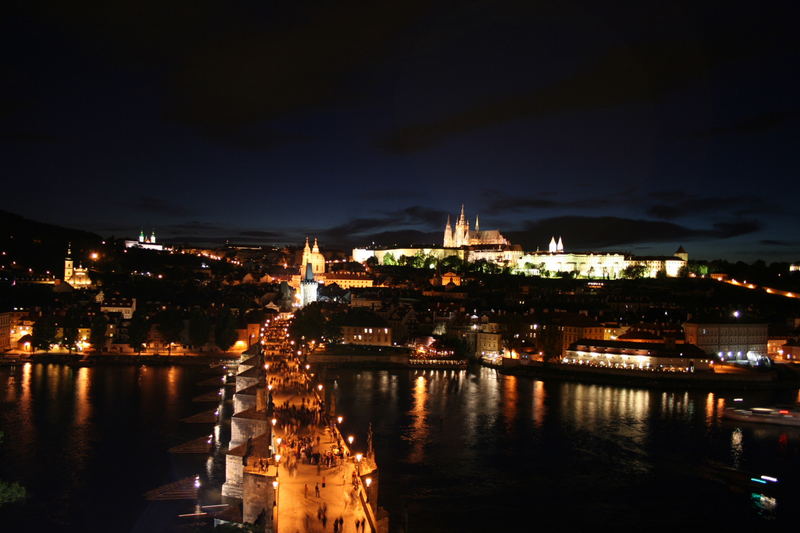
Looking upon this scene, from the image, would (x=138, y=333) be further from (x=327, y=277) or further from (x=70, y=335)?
(x=327, y=277)

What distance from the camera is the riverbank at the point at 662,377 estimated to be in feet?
81.3

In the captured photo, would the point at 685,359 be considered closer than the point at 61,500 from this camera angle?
No

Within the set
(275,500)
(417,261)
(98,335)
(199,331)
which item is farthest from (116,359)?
(417,261)

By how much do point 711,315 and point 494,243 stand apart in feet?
162

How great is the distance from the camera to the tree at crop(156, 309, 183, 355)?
28.7m

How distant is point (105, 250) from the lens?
57.4 meters

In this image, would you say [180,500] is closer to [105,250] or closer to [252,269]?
[105,250]

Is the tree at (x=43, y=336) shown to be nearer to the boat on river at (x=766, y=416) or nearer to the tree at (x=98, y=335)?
the tree at (x=98, y=335)

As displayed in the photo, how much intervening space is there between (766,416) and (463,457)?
9149 mm

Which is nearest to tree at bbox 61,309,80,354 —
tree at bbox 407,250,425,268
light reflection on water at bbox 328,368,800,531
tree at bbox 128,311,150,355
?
tree at bbox 128,311,150,355

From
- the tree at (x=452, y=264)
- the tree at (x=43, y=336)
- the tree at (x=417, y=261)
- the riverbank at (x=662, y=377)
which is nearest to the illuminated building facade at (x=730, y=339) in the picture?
the riverbank at (x=662, y=377)

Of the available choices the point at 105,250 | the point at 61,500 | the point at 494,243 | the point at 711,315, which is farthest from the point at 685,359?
the point at 494,243

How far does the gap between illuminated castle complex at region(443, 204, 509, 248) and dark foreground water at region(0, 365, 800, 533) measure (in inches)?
2381

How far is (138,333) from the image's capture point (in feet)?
92.1
